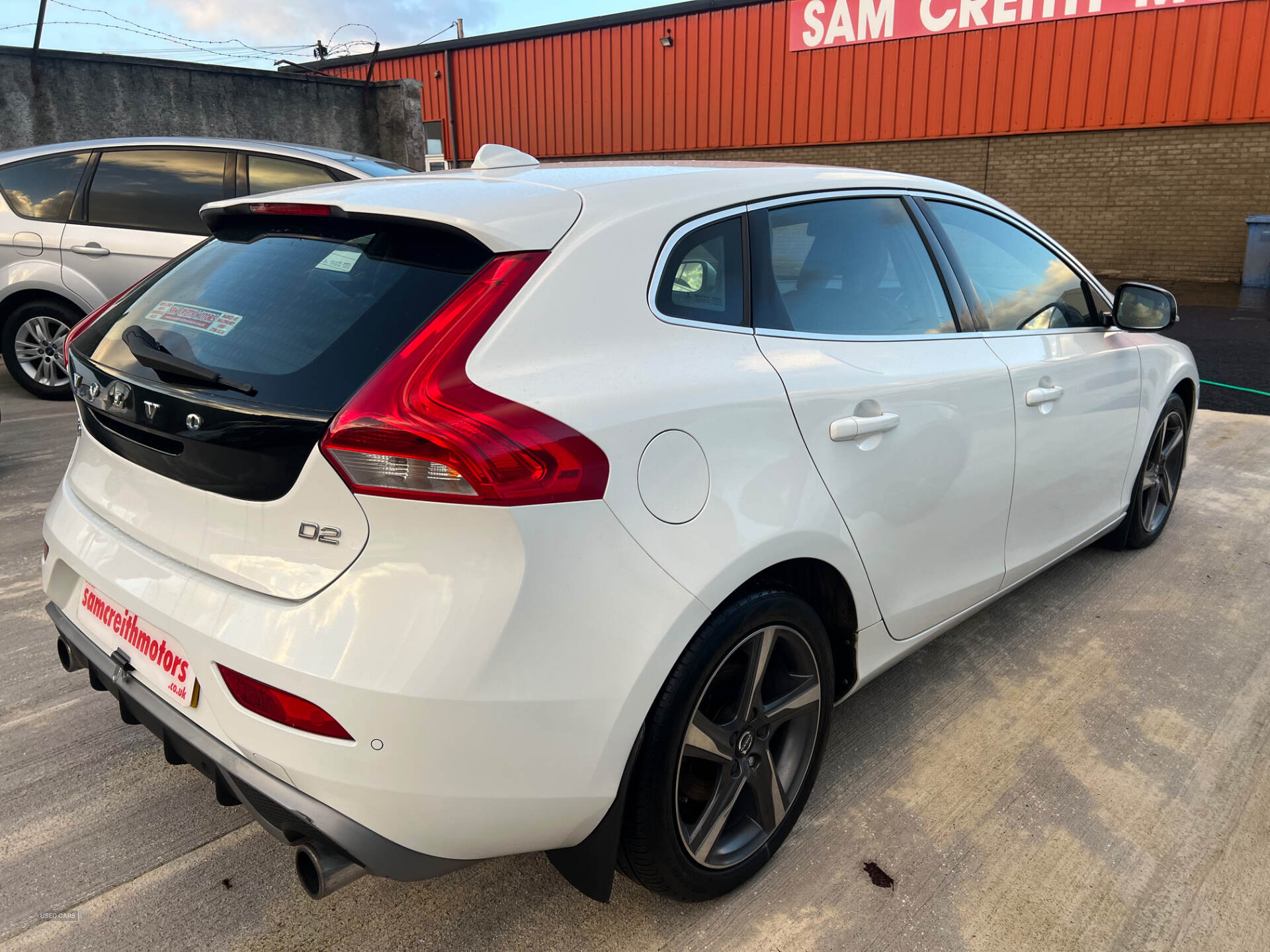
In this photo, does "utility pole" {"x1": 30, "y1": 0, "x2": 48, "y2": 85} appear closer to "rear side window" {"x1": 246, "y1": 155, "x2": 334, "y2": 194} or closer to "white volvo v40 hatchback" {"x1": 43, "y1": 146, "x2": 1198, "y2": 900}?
"rear side window" {"x1": 246, "y1": 155, "x2": 334, "y2": 194}

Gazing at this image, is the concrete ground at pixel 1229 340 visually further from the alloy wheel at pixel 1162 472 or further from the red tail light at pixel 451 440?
the red tail light at pixel 451 440

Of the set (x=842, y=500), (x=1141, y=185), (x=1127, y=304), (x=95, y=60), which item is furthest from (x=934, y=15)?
(x=842, y=500)

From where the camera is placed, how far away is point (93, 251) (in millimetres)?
6383

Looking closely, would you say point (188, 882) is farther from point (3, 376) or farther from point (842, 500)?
point (3, 376)

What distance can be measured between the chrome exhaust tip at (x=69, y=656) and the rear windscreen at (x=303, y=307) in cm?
67

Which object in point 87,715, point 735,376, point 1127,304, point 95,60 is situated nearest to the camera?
point 735,376

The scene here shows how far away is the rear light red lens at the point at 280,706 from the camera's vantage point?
59.3 inches

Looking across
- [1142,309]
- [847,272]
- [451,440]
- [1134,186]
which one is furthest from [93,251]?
[1134,186]

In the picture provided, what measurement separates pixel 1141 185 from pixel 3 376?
669 inches

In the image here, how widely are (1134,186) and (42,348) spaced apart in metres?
16.7

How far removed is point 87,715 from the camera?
2.69m

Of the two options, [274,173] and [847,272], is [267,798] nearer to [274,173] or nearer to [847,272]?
[847,272]

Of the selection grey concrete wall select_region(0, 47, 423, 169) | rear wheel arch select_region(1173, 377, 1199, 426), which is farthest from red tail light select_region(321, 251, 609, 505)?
grey concrete wall select_region(0, 47, 423, 169)

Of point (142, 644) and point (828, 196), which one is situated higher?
point (828, 196)
